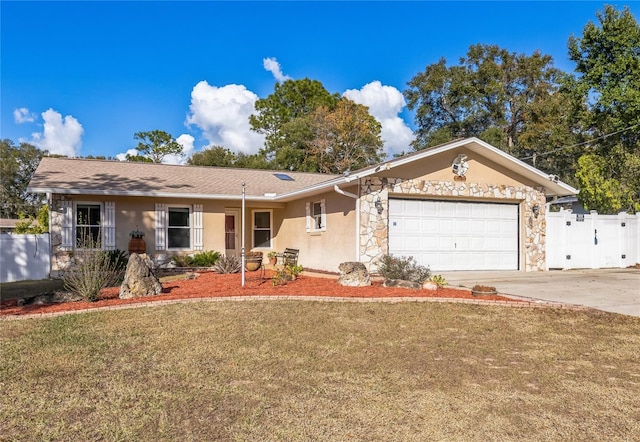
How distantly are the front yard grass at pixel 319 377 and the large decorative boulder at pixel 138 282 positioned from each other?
5.18 feet

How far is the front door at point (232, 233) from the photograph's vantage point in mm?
17797

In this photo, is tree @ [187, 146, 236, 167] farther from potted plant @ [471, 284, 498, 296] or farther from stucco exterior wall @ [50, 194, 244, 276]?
potted plant @ [471, 284, 498, 296]

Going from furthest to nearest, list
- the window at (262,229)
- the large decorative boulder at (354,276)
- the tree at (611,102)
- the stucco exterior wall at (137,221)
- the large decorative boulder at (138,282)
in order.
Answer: the tree at (611,102)
the window at (262,229)
the stucco exterior wall at (137,221)
the large decorative boulder at (354,276)
the large decorative boulder at (138,282)

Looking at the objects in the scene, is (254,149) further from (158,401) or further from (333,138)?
(158,401)

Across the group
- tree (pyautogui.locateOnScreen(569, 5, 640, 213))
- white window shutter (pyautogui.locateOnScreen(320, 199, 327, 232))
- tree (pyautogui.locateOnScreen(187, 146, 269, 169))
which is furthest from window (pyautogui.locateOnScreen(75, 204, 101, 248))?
tree (pyautogui.locateOnScreen(187, 146, 269, 169))

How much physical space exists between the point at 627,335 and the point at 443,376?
3506 mm

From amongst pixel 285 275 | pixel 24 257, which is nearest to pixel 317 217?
pixel 285 275

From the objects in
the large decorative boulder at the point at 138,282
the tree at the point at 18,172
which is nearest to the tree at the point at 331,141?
the tree at the point at 18,172

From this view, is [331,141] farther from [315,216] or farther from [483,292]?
[483,292]

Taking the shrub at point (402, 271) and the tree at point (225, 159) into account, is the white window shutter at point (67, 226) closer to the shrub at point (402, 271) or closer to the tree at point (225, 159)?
the shrub at point (402, 271)

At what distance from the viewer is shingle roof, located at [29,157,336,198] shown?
14.3 m

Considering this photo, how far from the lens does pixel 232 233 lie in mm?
17969

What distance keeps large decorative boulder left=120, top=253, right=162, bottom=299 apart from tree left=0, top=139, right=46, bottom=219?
36.1 metres

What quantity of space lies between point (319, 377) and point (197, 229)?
11.9 meters
